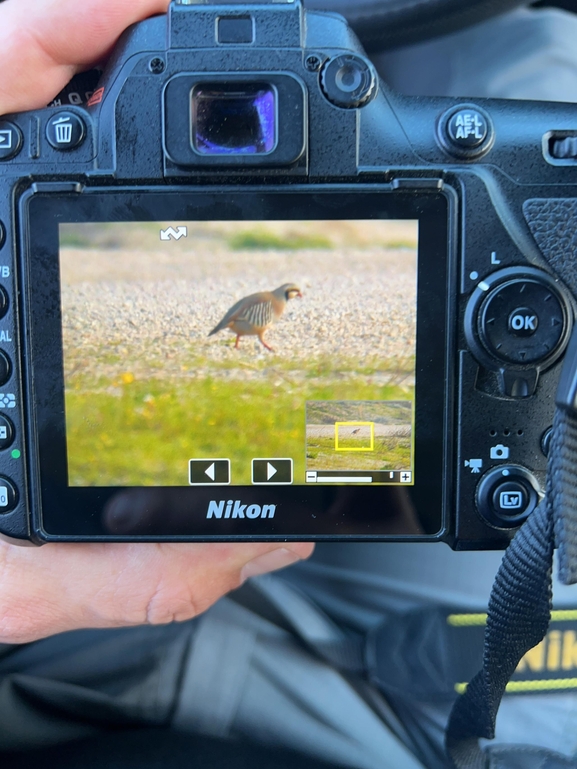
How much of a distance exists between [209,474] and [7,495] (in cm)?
15

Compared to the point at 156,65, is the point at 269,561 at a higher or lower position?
lower

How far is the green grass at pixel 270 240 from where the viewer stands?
1.61 feet

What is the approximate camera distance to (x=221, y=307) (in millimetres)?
494

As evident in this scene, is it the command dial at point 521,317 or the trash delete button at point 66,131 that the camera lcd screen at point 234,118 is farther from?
the command dial at point 521,317

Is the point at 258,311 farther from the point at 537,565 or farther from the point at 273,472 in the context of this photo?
the point at 537,565

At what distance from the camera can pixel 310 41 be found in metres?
0.48

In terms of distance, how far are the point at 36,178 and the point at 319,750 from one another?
0.54 meters

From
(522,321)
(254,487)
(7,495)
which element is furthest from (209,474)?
(522,321)

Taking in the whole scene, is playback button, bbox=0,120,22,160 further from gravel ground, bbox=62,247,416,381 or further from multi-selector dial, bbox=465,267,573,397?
multi-selector dial, bbox=465,267,573,397

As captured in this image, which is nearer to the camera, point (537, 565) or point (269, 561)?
point (537, 565)

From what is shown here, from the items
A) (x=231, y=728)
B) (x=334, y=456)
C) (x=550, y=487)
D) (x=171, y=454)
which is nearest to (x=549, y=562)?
(x=550, y=487)

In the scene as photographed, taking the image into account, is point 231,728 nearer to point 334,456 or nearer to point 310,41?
point 334,456

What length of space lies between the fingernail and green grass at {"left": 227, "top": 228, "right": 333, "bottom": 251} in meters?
0.24

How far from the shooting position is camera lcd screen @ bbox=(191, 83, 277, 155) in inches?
18.8
